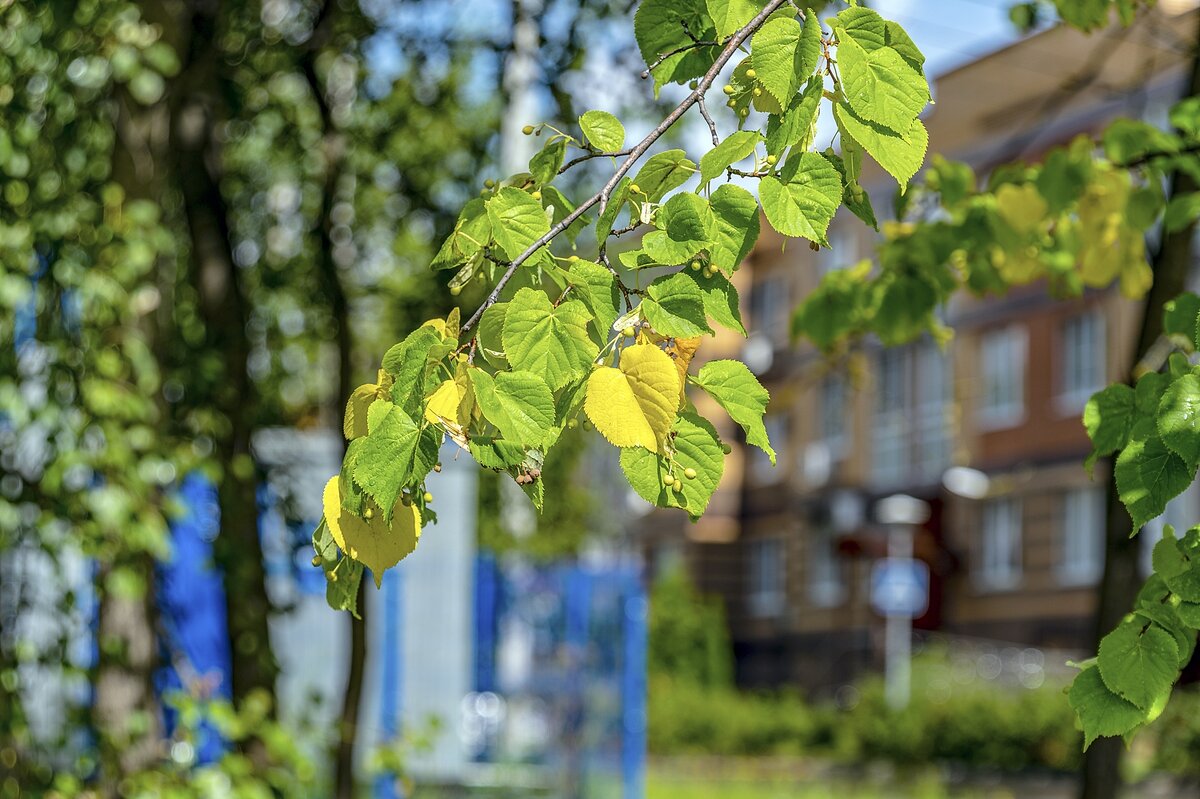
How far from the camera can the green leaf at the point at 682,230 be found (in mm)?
2002

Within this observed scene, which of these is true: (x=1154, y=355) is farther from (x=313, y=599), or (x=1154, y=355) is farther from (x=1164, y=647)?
(x=313, y=599)

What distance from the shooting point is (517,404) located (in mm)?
1886

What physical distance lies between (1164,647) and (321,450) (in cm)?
582

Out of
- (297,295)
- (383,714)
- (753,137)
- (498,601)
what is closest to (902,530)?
(498,601)

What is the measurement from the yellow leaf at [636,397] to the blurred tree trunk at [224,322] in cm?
344

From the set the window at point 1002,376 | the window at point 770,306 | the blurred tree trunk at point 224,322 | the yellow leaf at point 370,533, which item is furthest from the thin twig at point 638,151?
the window at point 770,306

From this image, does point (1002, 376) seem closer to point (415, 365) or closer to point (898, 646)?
point (898, 646)

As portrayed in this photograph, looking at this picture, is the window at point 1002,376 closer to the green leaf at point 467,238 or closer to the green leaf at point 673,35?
the green leaf at point 673,35

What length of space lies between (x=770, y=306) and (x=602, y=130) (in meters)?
42.6

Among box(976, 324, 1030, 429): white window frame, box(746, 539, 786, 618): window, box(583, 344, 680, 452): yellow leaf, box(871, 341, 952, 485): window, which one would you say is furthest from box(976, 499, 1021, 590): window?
box(583, 344, 680, 452): yellow leaf

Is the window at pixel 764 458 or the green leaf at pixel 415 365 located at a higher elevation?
the window at pixel 764 458

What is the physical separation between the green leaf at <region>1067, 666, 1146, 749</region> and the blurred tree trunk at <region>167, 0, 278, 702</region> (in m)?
3.29

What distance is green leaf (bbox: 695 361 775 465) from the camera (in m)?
1.99

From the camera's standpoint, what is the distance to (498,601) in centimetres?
1227
